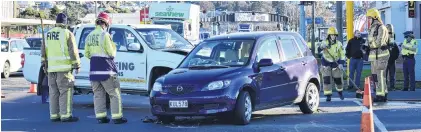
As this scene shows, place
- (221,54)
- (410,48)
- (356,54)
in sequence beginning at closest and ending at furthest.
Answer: (221,54) → (410,48) → (356,54)

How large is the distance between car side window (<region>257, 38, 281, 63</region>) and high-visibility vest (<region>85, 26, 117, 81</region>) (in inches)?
89.7

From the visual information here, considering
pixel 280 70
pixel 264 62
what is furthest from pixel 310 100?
pixel 264 62

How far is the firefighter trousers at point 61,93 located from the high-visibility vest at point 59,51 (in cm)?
12

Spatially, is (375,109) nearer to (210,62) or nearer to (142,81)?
(210,62)

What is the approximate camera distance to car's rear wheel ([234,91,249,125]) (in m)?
10.0

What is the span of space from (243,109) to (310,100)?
7.87ft

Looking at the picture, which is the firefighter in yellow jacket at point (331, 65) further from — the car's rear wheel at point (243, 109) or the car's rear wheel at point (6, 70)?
the car's rear wheel at point (6, 70)

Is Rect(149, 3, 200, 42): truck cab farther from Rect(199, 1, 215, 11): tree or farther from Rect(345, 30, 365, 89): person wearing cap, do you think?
Rect(199, 1, 215, 11): tree

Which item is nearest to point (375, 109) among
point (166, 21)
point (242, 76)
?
point (242, 76)

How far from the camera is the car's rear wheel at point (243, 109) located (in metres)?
10.0

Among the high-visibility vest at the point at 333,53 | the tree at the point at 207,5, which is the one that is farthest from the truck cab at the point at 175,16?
the tree at the point at 207,5

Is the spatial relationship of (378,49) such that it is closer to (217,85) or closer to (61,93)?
(217,85)

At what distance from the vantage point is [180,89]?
10.2 meters

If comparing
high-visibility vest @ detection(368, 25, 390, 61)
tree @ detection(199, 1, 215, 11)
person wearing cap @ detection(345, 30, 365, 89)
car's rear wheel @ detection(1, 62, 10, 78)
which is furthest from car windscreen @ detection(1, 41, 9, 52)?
tree @ detection(199, 1, 215, 11)
